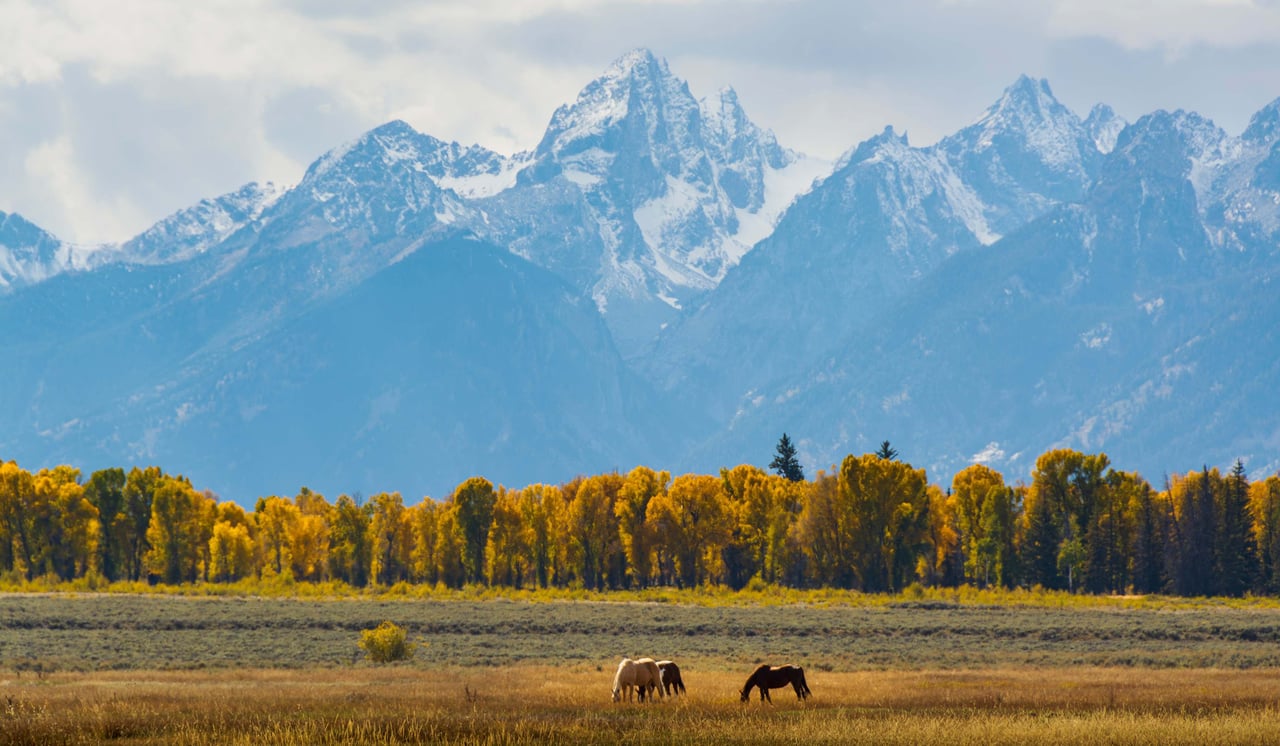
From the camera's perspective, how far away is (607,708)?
161 ft

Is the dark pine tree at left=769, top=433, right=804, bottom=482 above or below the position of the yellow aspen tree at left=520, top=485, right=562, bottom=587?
above

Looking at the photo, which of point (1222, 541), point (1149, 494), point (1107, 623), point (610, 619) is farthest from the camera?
point (1149, 494)

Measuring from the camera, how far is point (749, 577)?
528 feet

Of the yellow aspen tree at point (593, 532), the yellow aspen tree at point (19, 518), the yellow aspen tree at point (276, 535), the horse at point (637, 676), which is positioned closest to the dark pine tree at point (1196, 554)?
the yellow aspen tree at point (593, 532)

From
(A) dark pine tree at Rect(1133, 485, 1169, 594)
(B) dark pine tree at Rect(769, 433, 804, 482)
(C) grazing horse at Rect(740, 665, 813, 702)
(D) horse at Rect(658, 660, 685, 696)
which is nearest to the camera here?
(C) grazing horse at Rect(740, 665, 813, 702)

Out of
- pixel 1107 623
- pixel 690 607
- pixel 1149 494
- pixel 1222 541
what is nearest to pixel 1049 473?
pixel 1149 494

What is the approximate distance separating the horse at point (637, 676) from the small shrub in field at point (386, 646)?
2596 centimetres

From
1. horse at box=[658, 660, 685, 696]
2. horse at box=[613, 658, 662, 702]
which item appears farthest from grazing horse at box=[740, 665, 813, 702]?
horse at box=[613, 658, 662, 702]

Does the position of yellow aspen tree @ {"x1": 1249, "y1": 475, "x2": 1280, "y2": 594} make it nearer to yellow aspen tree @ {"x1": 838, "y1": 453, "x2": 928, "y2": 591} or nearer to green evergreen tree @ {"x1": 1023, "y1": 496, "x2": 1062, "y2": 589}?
green evergreen tree @ {"x1": 1023, "y1": 496, "x2": 1062, "y2": 589}

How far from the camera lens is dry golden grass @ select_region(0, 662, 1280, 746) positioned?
40.0 m

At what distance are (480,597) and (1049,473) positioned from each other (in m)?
55.2

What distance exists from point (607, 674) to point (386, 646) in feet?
43.8

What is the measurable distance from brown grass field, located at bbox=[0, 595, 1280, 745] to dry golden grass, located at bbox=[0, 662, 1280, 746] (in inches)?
5.8

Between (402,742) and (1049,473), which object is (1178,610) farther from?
(402,742)
